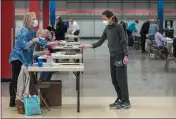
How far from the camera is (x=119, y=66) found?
700 centimetres

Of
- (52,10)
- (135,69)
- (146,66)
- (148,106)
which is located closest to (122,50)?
(148,106)

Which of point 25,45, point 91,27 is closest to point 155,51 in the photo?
point 25,45

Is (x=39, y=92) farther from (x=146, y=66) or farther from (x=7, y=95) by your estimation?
(x=146, y=66)

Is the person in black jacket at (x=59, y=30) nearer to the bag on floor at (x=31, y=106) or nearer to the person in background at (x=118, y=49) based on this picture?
the person in background at (x=118, y=49)

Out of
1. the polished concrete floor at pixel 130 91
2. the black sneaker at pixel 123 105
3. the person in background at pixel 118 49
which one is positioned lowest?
the polished concrete floor at pixel 130 91

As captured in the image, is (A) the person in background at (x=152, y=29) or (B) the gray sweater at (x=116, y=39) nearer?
(B) the gray sweater at (x=116, y=39)

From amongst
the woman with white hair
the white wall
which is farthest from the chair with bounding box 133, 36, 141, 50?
the woman with white hair

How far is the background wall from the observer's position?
114ft

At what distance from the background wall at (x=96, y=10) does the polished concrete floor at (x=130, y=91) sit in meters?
21.0

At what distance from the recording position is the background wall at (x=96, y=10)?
34625mm

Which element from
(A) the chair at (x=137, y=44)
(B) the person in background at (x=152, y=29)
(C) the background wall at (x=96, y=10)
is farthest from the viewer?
(C) the background wall at (x=96, y=10)

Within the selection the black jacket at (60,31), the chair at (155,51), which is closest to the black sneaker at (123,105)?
the black jacket at (60,31)

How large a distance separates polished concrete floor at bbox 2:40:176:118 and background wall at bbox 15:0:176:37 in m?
21.0

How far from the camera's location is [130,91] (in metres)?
9.04
